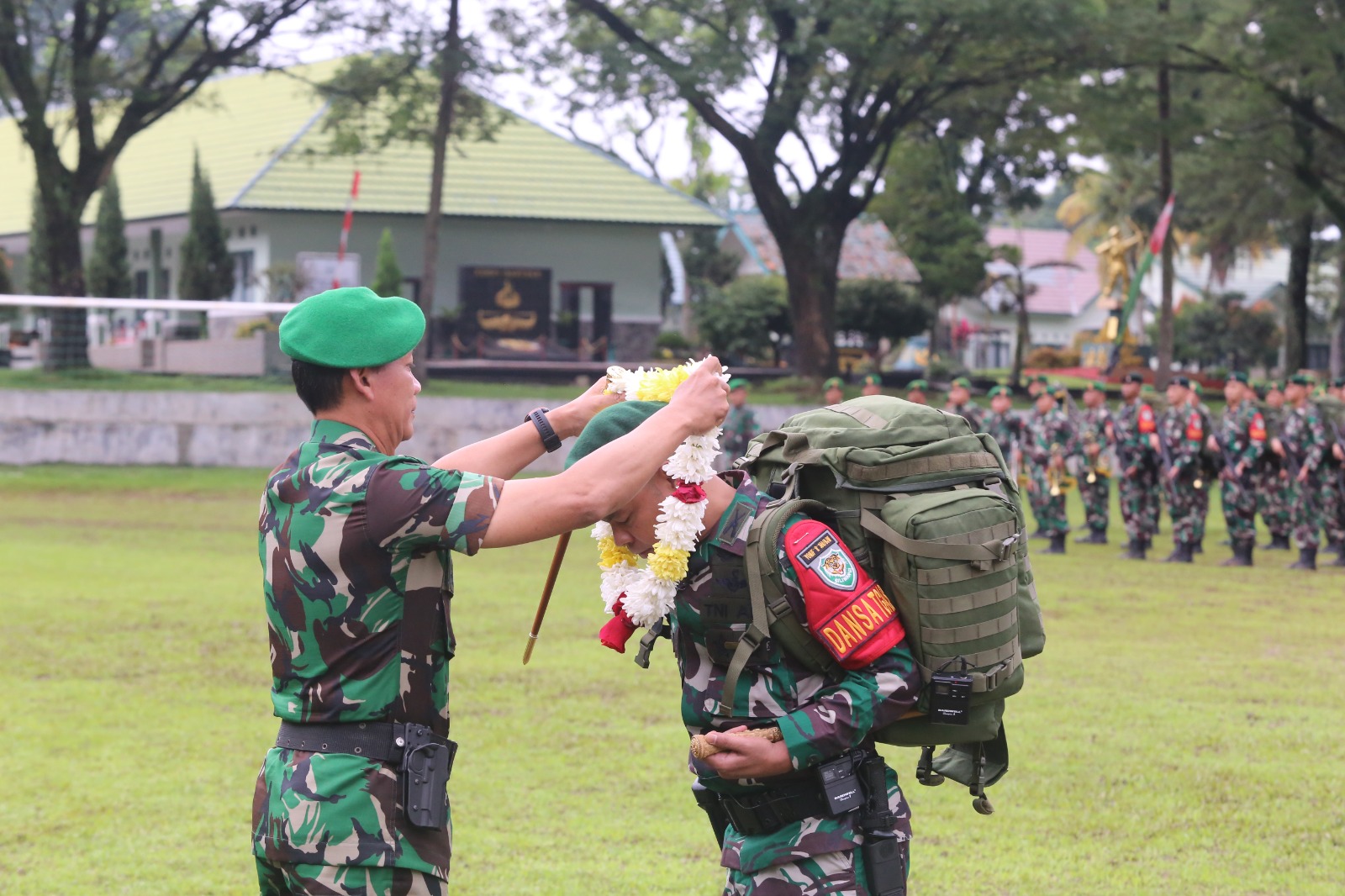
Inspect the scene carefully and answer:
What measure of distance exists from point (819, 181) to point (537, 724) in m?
23.0

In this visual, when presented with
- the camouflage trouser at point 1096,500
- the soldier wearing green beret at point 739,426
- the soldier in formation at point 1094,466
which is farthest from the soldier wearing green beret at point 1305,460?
the soldier wearing green beret at point 739,426

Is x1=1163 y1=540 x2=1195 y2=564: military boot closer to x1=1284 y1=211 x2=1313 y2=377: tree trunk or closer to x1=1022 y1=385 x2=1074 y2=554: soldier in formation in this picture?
x1=1022 y1=385 x2=1074 y2=554: soldier in formation

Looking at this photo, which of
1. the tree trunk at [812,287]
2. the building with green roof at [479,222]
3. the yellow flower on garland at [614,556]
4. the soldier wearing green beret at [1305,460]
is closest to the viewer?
the yellow flower on garland at [614,556]

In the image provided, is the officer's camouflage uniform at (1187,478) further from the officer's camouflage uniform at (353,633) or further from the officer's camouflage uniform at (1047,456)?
the officer's camouflage uniform at (353,633)

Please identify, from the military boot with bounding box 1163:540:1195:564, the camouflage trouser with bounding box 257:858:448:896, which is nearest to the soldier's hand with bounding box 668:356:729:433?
the camouflage trouser with bounding box 257:858:448:896

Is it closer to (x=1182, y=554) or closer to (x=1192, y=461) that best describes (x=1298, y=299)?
(x=1192, y=461)

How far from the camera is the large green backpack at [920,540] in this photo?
3.17 meters

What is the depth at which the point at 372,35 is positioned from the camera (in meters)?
27.3

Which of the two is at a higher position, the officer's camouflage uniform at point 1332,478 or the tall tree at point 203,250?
the tall tree at point 203,250

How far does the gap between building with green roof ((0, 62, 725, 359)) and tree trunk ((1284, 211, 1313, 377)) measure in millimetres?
14643

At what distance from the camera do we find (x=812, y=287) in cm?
3075

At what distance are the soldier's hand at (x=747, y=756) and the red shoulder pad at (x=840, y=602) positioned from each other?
0.79 feet

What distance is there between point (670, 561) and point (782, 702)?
0.41 meters

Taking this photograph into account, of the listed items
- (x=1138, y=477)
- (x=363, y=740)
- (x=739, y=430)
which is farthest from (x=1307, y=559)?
(x=363, y=740)
